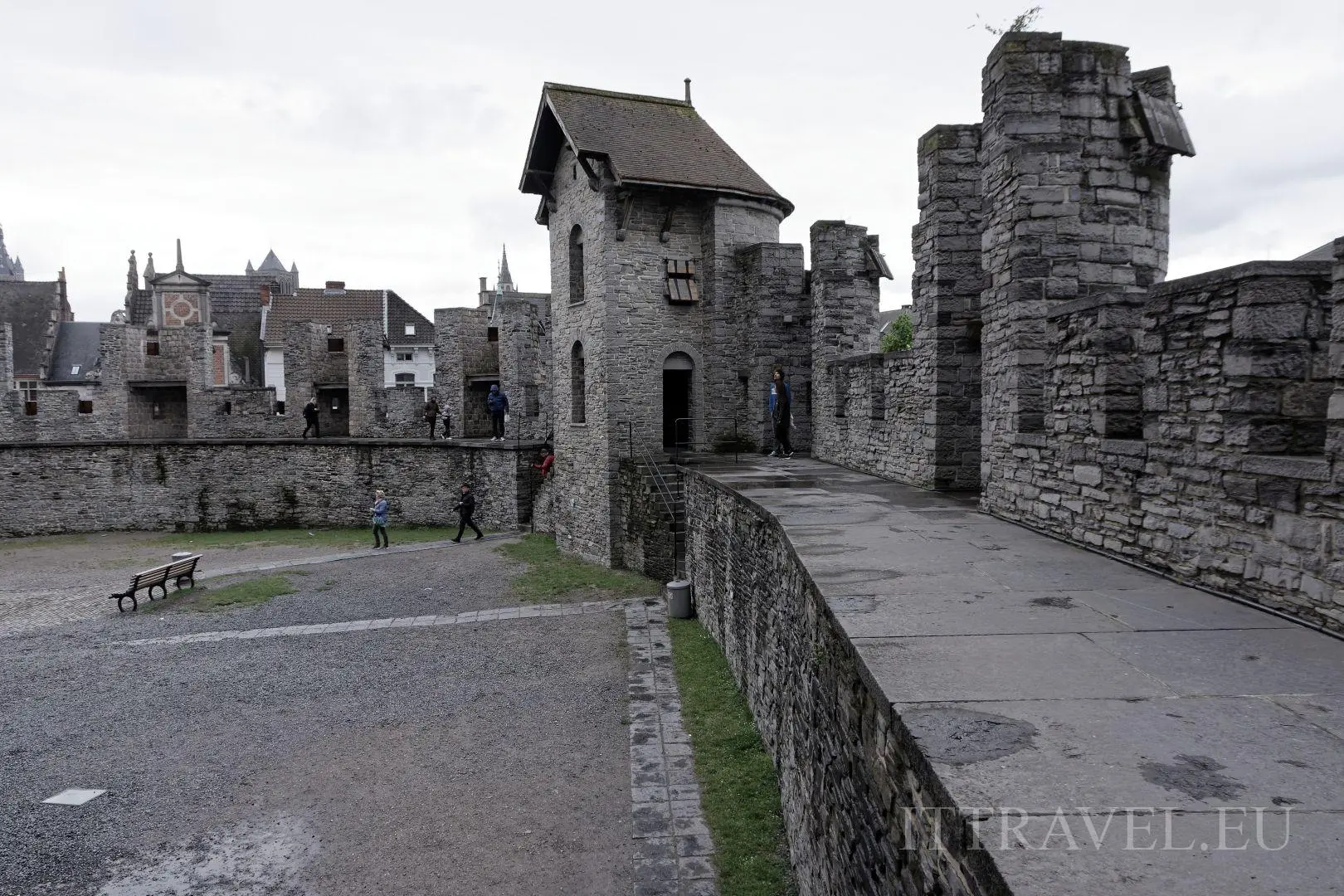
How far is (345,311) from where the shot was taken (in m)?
47.4

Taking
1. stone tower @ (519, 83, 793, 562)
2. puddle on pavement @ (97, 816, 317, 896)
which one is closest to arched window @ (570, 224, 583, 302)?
stone tower @ (519, 83, 793, 562)

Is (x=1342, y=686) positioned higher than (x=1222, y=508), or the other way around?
(x=1222, y=508)

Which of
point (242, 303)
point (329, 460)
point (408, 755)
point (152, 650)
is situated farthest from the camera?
point (242, 303)

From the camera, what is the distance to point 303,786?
799cm

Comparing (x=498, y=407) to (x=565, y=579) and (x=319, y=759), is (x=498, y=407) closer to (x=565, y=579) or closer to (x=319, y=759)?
(x=565, y=579)

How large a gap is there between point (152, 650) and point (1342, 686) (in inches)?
553

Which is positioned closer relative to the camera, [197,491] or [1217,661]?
[1217,661]

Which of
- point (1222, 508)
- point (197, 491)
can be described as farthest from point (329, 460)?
point (1222, 508)

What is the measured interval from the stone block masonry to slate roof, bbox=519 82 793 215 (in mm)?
8926

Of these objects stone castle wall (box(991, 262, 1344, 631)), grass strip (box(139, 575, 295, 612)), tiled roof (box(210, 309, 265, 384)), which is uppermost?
tiled roof (box(210, 309, 265, 384))

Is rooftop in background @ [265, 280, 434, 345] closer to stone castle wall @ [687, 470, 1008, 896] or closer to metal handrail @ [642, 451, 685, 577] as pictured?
metal handrail @ [642, 451, 685, 577]

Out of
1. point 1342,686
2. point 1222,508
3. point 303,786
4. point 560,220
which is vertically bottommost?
point 303,786

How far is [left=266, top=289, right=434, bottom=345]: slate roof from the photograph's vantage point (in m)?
46.8

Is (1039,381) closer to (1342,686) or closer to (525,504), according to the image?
(1342,686)
